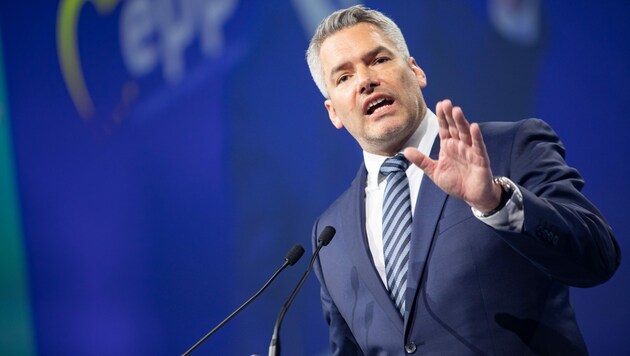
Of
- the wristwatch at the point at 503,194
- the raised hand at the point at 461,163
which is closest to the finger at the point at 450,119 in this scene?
the raised hand at the point at 461,163

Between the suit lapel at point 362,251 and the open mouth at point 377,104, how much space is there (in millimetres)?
223

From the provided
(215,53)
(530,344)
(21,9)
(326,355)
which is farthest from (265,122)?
(530,344)

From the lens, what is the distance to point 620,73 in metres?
2.72

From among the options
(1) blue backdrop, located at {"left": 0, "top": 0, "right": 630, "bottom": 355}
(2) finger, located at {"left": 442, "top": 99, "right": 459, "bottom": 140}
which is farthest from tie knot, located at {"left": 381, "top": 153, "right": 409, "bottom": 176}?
(1) blue backdrop, located at {"left": 0, "top": 0, "right": 630, "bottom": 355}

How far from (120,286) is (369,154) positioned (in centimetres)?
179

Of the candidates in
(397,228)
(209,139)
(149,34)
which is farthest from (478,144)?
(149,34)

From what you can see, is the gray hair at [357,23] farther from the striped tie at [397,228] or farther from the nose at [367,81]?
the striped tie at [397,228]

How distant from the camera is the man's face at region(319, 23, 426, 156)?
2086mm

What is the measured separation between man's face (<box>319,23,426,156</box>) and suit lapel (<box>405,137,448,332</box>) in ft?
0.88

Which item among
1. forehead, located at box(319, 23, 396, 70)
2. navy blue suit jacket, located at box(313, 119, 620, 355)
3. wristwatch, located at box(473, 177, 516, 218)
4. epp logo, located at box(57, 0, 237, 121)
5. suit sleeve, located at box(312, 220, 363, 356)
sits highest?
epp logo, located at box(57, 0, 237, 121)

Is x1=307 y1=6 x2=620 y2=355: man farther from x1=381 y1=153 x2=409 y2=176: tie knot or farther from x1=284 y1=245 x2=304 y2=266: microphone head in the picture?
x1=284 y1=245 x2=304 y2=266: microphone head

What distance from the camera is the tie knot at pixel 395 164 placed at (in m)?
2.05

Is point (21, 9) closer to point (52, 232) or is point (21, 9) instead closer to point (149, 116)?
point (149, 116)

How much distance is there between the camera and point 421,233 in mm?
1837
